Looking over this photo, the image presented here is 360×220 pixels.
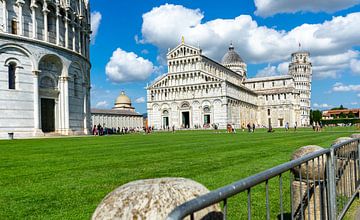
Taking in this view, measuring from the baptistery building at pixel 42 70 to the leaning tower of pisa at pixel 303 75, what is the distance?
109m

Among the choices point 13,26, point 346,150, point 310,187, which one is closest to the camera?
point 310,187

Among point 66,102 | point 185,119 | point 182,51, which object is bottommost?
point 185,119

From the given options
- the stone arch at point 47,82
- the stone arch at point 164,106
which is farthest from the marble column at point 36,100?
the stone arch at point 164,106

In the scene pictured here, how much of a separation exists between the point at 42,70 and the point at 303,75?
119576 mm

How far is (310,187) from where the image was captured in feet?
17.9

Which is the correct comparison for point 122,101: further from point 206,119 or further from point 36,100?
point 36,100

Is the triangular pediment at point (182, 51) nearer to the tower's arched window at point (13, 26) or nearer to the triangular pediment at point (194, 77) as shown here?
the triangular pediment at point (194, 77)

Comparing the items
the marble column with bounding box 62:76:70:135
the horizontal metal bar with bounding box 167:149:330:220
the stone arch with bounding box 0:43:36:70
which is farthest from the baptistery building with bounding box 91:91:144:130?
the horizontal metal bar with bounding box 167:149:330:220

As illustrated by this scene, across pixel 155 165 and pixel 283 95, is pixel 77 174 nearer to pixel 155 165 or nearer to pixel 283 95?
pixel 155 165

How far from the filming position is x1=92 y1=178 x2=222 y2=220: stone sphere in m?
2.56

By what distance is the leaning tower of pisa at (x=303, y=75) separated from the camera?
140 meters

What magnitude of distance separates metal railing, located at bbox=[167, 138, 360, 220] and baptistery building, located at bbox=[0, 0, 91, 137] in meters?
35.5

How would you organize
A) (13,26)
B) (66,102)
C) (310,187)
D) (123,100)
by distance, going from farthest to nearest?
(123,100)
(66,102)
(13,26)
(310,187)

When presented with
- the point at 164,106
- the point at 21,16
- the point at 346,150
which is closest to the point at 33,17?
the point at 21,16
